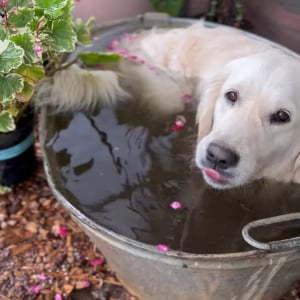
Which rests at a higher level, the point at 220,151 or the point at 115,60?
the point at 220,151

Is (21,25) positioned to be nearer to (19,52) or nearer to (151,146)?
(19,52)

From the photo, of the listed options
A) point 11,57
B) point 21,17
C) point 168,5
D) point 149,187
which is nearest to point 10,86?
point 11,57

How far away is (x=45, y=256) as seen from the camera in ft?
7.04

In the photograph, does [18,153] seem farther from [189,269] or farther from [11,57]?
[189,269]

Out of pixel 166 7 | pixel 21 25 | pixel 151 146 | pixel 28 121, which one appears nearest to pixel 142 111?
pixel 151 146

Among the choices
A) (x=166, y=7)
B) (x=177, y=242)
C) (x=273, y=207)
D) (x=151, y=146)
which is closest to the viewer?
(x=177, y=242)

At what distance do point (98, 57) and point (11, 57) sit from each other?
689 millimetres

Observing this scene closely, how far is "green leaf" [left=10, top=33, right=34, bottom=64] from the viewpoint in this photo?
175cm

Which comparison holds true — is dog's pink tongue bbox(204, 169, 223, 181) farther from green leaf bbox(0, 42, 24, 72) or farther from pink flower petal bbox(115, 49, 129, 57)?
pink flower petal bbox(115, 49, 129, 57)

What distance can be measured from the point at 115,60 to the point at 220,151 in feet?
2.90

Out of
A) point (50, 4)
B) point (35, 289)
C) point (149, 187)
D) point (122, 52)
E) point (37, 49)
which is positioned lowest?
point (35, 289)

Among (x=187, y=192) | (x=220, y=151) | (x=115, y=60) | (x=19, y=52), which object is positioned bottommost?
(x=187, y=192)

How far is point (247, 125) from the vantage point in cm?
171

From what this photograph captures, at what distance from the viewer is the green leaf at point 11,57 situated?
1.68 metres
